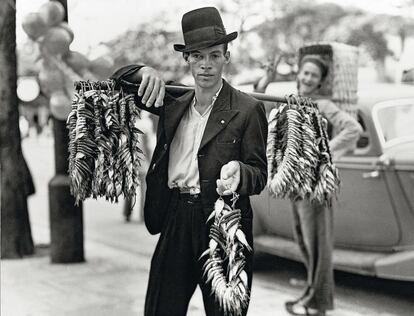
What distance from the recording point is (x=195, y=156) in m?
2.76

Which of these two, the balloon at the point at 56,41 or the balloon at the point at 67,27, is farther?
the balloon at the point at 67,27

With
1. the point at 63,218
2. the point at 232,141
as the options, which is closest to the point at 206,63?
the point at 232,141

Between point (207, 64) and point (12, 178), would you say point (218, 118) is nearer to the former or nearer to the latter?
point (207, 64)

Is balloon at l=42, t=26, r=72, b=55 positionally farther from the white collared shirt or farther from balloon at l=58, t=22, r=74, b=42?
the white collared shirt

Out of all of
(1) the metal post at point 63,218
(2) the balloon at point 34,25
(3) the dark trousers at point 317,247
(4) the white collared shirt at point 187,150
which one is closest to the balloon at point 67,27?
(2) the balloon at point 34,25

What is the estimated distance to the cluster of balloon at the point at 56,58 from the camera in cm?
547

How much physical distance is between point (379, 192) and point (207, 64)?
8.66 feet

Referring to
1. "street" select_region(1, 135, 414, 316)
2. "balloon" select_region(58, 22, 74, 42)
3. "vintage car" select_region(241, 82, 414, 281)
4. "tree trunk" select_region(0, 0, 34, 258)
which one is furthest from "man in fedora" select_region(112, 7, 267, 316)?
"tree trunk" select_region(0, 0, 34, 258)

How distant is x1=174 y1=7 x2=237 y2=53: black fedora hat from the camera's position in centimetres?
262

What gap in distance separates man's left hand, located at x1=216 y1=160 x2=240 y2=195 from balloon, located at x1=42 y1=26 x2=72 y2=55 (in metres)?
3.38

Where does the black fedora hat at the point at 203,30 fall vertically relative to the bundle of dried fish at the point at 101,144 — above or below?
above

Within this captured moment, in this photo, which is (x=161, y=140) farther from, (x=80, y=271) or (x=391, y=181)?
(x=80, y=271)

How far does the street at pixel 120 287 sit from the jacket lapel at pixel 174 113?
2.34 metres

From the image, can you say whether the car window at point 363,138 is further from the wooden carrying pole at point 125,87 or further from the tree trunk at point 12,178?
the tree trunk at point 12,178
